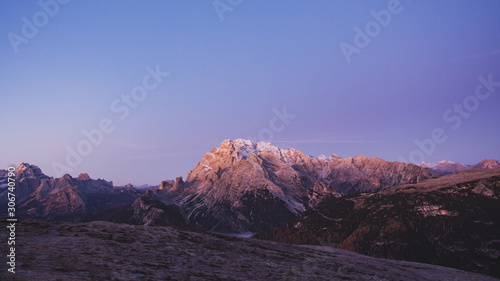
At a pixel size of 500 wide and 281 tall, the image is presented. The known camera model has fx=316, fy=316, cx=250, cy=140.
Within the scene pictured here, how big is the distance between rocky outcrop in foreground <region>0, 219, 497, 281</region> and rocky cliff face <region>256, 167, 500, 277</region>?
9369 cm

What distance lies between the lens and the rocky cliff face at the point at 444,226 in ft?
412

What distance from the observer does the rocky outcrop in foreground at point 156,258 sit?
14.0 metres

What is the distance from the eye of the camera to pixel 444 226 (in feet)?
482

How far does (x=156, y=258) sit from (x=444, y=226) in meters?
164

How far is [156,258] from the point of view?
58.8ft

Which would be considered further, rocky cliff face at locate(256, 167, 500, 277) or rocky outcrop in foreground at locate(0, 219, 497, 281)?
rocky cliff face at locate(256, 167, 500, 277)

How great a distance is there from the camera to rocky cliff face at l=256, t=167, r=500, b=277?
125562mm

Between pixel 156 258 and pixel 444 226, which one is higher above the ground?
pixel 156 258

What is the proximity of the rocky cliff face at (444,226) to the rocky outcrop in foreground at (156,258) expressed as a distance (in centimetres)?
9369

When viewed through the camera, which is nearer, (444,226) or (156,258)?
(156,258)

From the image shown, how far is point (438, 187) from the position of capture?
616ft

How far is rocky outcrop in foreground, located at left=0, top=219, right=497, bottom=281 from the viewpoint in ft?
46.0

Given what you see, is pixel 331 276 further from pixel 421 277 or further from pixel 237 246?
pixel 421 277

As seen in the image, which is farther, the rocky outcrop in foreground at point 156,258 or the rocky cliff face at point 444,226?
the rocky cliff face at point 444,226
